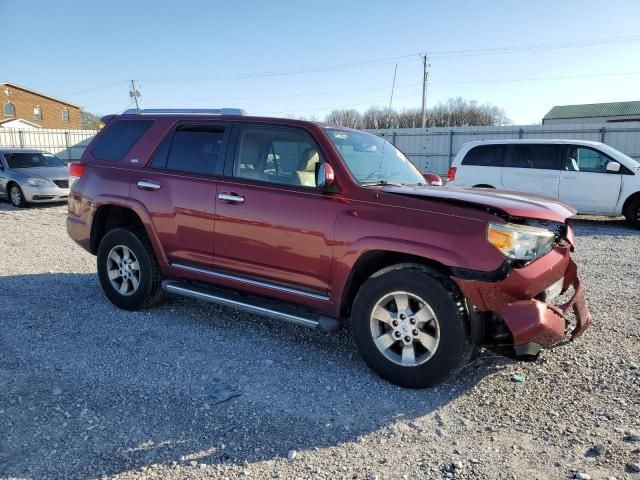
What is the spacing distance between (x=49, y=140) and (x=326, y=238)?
30.6 meters

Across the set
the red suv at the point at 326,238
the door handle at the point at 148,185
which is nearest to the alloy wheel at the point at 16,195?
the red suv at the point at 326,238

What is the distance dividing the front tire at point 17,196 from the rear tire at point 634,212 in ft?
49.7

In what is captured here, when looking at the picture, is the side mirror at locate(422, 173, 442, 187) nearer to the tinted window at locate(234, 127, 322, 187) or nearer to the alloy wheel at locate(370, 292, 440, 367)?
the tinted window at locate(234, 127, 322, 187)

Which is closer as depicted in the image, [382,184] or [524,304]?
[524,304]

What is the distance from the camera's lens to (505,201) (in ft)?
11.6

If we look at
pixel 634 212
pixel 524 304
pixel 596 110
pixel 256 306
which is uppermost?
pixel 596 110

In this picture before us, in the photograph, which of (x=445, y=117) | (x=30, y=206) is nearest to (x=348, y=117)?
(x=445, y=117)

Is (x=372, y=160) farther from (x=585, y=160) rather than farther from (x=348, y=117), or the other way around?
(x=348, y=117)

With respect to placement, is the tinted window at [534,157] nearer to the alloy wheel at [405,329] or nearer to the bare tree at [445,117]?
the alloy wheel at [405,329]

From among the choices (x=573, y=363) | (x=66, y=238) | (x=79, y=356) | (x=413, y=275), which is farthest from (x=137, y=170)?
(x=66, y=238)

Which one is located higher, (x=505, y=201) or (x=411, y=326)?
(x=505, y=201)

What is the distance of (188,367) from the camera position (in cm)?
386

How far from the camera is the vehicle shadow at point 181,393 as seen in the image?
2.83 m

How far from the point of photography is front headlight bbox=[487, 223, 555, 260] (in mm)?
3213
